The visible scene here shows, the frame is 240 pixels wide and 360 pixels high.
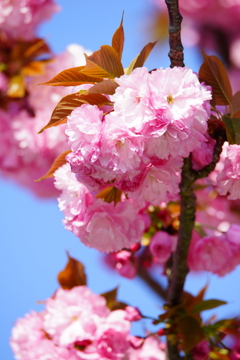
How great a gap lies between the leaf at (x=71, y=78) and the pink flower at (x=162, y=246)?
0.45 m

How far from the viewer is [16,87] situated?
1.63 meters

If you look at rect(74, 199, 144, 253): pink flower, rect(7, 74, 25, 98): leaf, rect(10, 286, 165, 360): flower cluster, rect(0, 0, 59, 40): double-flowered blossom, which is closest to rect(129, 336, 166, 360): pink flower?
rect(10, 286, 165, 360): flower cluster

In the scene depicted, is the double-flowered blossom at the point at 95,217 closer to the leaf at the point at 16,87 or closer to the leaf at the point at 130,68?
the leaf at the point at 130,68

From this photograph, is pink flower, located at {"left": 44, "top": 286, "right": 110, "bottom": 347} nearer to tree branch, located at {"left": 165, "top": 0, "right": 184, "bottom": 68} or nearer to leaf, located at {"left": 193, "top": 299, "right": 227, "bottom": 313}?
leaf, located at {"left": 193, "top": 299, "right": 227, "bottom": 313}

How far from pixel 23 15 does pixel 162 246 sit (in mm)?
1033

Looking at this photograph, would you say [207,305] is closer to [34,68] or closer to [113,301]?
[113,301]

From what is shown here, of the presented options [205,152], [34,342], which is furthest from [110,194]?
[34,342]

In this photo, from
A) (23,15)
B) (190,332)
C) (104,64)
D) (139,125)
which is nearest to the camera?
(139,125)

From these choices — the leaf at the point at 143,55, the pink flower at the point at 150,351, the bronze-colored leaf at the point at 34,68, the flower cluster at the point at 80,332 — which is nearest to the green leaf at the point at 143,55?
the leaf at the point at 143,55

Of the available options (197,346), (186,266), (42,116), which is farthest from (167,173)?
(42,116)

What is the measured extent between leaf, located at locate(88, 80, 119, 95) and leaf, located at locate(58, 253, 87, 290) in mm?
530

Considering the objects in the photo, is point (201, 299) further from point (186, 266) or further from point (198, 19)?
point (198, 19)

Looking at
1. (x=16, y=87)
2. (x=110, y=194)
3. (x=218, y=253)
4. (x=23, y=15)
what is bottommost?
(x=218, y=253)

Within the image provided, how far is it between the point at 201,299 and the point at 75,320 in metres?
0.28
